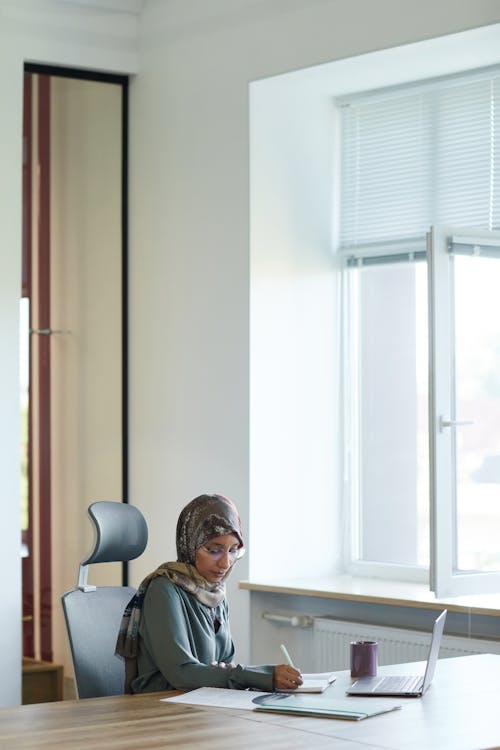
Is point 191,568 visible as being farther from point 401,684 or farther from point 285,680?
point 401,684

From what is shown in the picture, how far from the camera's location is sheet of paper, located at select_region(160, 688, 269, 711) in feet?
9.81

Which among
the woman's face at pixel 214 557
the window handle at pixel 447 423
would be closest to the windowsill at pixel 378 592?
the window handle at pixel 447 423

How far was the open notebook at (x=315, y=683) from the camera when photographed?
3146 mm

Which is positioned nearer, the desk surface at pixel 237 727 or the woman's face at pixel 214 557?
the desk surface at pixel 237 727

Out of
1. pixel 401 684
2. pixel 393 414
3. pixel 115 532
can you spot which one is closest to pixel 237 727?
pixel 401 684

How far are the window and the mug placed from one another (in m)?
1.17

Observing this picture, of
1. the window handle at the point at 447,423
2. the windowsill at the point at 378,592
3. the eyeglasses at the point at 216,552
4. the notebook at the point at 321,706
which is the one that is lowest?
the windowsill at the point at 378,592

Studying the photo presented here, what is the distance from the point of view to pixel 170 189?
5496 mm

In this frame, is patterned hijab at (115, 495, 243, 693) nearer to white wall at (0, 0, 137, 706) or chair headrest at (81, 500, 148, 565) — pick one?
chair headrest at (81, 500, 148, 565)

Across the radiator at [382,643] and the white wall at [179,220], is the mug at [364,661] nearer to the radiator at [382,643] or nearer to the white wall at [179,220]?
the radiator at [382,643]

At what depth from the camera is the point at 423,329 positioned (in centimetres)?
525

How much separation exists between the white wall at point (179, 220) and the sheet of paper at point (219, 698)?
76.6 inches

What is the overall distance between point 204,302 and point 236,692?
8.07 feet

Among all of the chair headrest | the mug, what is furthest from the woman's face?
the mug
